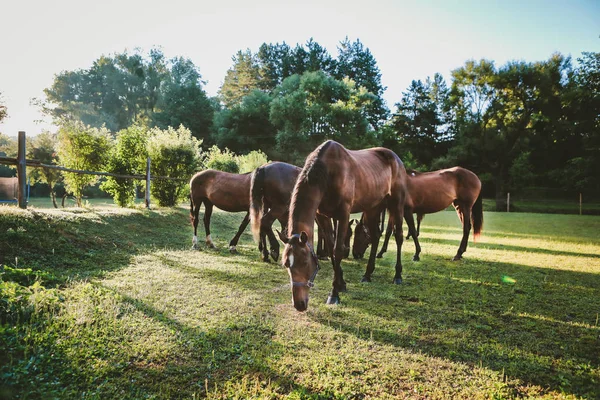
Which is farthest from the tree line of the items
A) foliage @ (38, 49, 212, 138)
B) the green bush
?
the green bush

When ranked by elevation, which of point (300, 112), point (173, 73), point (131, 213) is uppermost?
point (173, 73)

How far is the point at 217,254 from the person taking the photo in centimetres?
739

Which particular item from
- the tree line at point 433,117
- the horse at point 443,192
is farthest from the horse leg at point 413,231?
the tree line at point 433,117

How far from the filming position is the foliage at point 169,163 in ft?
44.3

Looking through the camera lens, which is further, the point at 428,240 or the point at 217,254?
the point at 428,240

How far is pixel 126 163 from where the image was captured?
12820 millimetres

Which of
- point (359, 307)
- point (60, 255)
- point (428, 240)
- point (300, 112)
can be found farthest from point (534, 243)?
point (300, 112)

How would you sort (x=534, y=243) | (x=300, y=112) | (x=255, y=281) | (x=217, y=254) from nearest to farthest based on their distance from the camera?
(x=255, y=281) < (x=217, y=254) < (x=534, y=243) < (x=300, y=112)

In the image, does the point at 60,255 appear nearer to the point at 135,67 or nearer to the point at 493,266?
the point at 493,266

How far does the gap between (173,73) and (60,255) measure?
187 ft

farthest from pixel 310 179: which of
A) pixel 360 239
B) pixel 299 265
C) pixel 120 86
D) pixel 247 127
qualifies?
pixel 120 86

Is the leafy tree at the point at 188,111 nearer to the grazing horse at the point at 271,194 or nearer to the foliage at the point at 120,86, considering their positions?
the foliage at the point at 120,86

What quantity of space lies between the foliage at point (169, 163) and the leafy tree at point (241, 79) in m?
36.2

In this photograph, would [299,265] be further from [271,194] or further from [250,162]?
[250,162]
